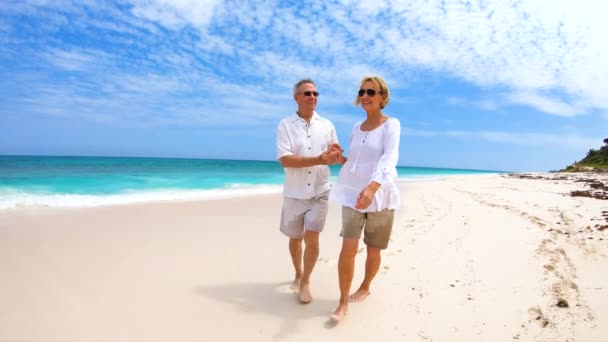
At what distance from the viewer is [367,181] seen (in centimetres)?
286

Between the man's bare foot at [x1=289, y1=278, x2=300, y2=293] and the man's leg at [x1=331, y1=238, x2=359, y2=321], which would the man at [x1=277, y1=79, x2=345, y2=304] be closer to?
the man's bare foot at [x1=289, y1=278, x2=300, y2=293]

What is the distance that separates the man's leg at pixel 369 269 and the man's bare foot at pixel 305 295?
389 mm

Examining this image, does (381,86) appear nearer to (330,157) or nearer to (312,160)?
(330,157)

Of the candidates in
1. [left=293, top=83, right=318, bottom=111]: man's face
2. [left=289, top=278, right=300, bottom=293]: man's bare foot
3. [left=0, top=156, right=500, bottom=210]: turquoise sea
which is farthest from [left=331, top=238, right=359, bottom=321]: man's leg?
[left=0, top=156, right=500, bottom=210]: turquoise sea

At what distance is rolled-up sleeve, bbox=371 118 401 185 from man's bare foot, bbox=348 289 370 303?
1179mm

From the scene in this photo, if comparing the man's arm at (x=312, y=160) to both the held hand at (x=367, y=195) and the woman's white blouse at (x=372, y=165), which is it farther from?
the held hand at (x=367, y=195)

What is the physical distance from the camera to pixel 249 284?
3707mm

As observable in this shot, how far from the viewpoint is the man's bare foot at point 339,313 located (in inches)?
111

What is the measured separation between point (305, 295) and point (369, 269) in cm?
63

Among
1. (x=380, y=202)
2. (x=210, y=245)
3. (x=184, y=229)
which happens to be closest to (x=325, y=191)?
(x=380, y=202)

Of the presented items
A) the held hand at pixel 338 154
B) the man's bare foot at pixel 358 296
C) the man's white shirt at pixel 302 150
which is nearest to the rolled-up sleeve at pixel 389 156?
the held hand at pixel 338 154

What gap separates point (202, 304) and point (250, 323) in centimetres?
56

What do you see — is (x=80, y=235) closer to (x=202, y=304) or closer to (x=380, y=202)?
(x=202, y=304)

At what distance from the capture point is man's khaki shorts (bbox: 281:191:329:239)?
325 centimetres
